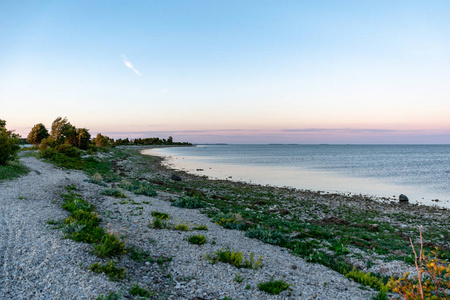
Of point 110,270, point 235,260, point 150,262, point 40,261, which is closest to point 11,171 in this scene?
point 40,261

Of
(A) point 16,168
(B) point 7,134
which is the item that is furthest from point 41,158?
(A) point 16,168

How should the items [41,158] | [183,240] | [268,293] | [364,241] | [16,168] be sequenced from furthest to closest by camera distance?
[41,158] < [16,168] < [364,241] < [183,240] < [268,293]

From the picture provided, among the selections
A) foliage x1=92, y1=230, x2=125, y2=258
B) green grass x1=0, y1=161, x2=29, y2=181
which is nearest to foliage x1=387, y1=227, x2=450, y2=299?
foliage x1=92, y1=230, x2=125, y2=258

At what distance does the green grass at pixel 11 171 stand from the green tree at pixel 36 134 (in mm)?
37075

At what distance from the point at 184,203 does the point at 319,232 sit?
8.64 m

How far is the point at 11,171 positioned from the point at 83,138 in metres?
43.0

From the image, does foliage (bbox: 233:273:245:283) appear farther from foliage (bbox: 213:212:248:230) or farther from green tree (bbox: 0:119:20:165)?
→ green tree (bbox: 0:119:20:165)

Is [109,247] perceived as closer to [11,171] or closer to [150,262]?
[150,262]

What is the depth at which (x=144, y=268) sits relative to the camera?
826 centimetres

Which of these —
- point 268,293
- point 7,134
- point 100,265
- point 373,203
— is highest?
point 7,134

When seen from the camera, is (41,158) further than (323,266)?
Yes

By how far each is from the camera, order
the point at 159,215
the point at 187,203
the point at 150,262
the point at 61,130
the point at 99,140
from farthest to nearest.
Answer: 1. the point at 99,140
2. the point at 61,130
3. the point at 187,203
4. the point at 159,215
5. the point at 150,262

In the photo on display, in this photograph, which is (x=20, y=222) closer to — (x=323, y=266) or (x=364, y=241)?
(x=323, y=266)

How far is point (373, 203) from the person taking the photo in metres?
25.5
